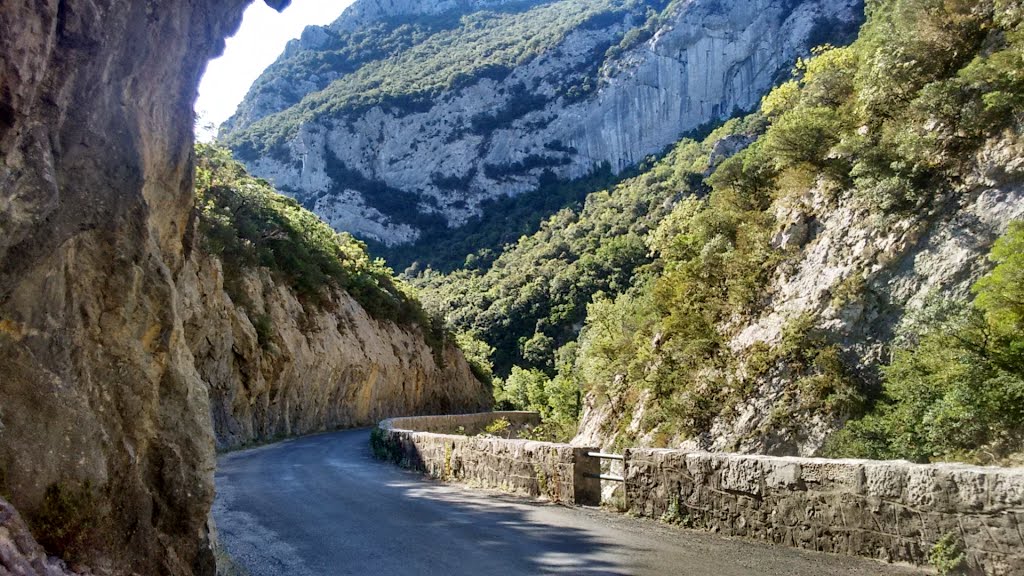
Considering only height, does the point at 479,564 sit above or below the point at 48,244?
below

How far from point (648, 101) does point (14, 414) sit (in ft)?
378

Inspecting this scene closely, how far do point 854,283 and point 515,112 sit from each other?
11401cm

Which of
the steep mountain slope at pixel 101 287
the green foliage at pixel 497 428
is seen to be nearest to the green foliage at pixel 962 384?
the green foliage at pixel 497 428

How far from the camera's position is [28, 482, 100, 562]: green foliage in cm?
363

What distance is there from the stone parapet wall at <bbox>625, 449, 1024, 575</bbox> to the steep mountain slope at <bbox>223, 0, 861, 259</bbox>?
99.4 m

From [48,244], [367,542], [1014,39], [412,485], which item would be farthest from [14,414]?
[1014,39]

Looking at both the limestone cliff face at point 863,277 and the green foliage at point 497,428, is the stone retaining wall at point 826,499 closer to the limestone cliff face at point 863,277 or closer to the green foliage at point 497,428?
the limestone cliff face at point 863,277

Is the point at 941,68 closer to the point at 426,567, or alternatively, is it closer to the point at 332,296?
the point at 426,567

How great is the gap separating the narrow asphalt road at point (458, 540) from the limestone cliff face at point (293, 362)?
7.83 meters

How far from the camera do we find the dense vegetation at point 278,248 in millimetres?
28281

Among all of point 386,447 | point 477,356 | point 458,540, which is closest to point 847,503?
point 458,540

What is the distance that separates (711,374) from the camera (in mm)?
15680

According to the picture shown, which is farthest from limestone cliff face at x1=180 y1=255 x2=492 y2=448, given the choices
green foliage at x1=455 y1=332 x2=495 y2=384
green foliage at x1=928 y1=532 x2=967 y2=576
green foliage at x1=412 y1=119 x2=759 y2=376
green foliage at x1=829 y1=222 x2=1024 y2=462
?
green foliage at x1=412 y1=119 x2=759 y2=376

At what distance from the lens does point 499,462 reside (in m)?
11.4
